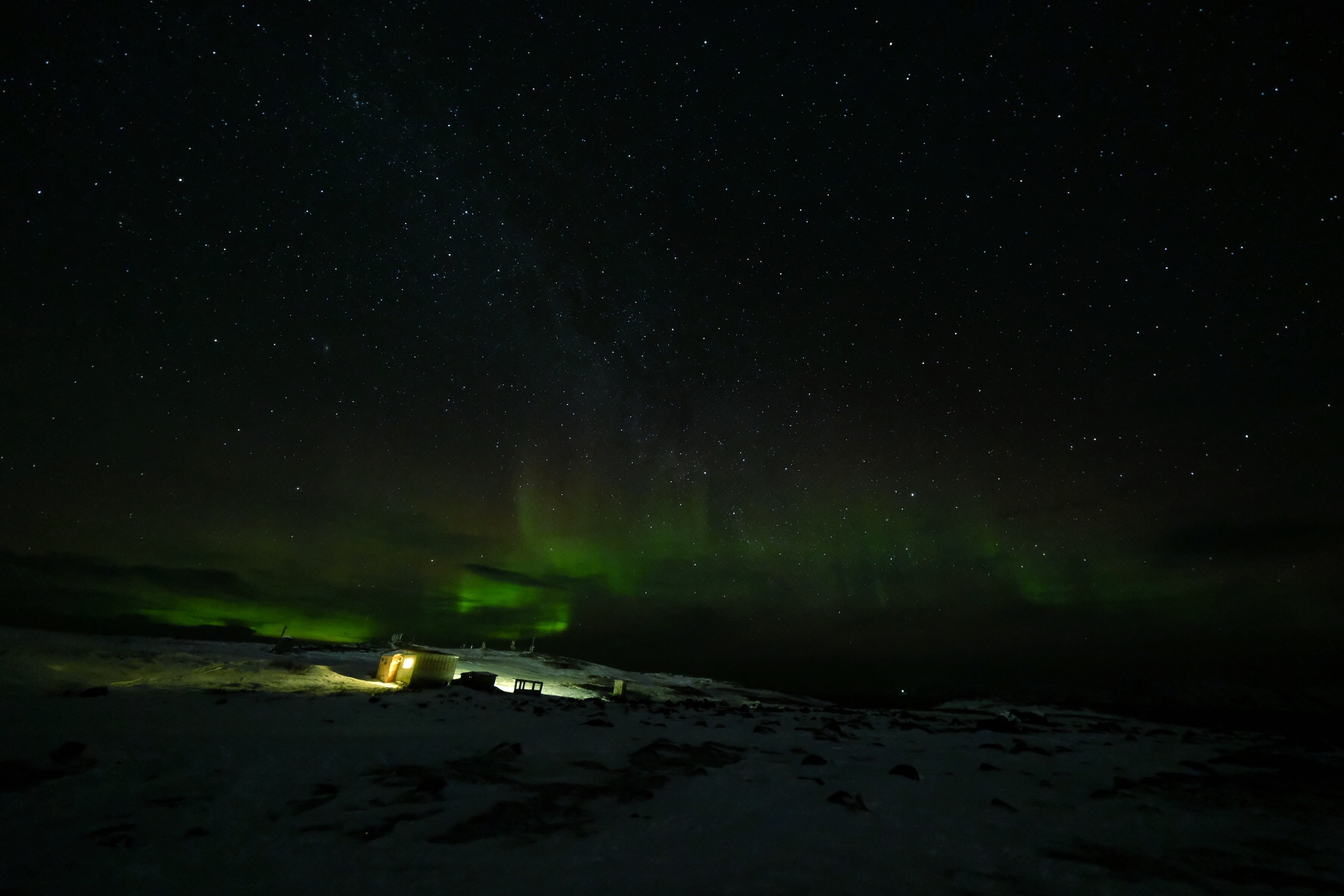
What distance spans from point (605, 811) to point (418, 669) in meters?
33.1

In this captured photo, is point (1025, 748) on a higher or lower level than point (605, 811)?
higher

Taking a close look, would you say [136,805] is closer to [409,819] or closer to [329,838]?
[329,838]

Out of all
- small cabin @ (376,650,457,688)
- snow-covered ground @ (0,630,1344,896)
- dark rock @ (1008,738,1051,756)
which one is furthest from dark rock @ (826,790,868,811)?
small cabin @ (376,650,457,688)

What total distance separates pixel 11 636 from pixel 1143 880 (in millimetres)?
47910

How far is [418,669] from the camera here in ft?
112

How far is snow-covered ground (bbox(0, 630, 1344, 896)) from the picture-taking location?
475cm

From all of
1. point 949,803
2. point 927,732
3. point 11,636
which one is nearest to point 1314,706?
point 927,732

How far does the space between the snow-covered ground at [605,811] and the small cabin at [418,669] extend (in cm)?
2033

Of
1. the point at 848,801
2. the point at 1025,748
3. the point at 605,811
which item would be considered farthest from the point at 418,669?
the point at 848,801

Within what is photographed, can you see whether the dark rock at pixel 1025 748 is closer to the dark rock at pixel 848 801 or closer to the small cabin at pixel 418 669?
the dark rock at pixel 848 801

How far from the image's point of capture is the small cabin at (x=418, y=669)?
34.1 m

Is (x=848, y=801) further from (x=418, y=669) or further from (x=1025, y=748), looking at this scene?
(x=418, y=669)

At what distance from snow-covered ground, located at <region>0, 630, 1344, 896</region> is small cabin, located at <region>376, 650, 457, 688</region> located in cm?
2033

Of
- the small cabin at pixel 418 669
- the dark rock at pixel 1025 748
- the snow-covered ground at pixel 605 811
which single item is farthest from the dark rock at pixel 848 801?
the small cabin at pixel 418 669
